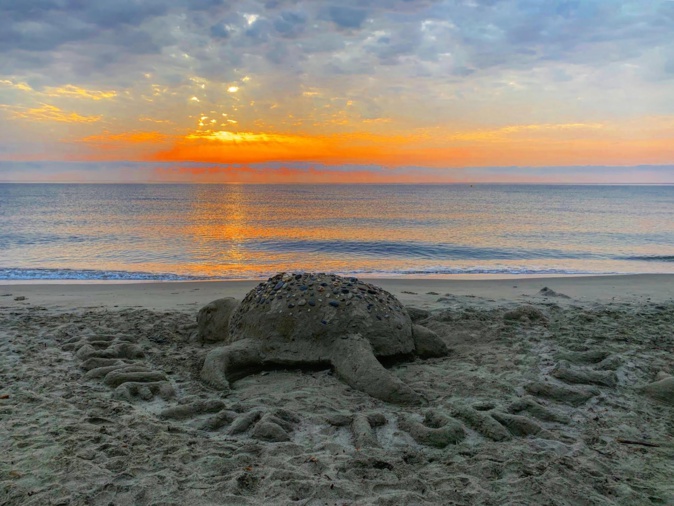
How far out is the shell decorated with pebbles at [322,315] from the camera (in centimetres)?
496

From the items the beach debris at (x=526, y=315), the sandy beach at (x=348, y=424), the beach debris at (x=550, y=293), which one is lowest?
the beach debris at (x=550, y=293)

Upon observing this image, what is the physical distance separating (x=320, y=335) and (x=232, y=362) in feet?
3.06

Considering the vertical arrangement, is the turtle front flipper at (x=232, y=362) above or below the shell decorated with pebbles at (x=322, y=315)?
below

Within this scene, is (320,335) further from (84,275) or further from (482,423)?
(84,275)

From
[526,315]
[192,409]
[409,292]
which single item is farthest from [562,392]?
[409,292]

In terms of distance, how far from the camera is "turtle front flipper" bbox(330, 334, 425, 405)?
165 inches

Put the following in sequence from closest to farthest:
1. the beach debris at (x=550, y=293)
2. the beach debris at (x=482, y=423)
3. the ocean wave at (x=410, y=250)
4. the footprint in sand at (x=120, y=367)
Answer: the beach debris at (x=482, y=423)
the footprint in sand at (x=120, y=367)
the beach debris at (x=550, y=293)
the ocean wave at (x=410, y=250)

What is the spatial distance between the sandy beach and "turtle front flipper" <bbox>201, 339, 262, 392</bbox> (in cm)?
14

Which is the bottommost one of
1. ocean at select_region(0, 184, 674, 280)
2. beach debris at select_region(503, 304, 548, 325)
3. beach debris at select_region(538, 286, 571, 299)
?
ocean at select_region(0, 184, 674, 280)

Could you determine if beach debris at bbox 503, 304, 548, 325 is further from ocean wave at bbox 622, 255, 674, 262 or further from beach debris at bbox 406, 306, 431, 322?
ocean wave at bbox 622, 255, 674, 262

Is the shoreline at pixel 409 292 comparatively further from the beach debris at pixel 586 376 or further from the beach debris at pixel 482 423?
the beach debris at pixel 482 423

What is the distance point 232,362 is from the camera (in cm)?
486

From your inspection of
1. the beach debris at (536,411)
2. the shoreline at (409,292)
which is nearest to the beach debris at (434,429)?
the beach debris at (536,411)

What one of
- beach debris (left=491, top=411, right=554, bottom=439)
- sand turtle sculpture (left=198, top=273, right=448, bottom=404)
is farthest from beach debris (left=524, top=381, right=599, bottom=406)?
sand turtle sculpture (left=198, top=273, right=448, bottom=404)
